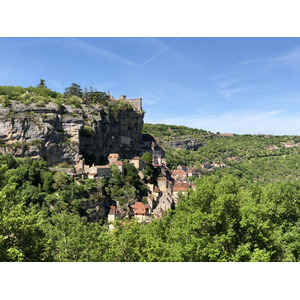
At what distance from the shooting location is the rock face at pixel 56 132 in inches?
1708

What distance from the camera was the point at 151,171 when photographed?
5916 cm

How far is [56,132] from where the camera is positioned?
46938 millimetres

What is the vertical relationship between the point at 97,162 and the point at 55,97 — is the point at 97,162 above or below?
below

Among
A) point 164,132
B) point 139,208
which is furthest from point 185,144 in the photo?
point 139,208

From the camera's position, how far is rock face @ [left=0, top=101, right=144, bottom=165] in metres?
43.4

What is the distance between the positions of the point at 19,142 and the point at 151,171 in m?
30.3

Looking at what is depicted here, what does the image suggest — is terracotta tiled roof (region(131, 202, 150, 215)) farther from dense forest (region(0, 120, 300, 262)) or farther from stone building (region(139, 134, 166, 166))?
stone building (region(139, 134, 166, 166))

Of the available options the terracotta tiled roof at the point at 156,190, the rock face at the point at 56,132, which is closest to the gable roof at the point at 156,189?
the terracotta tiled roof at the point at 156,190

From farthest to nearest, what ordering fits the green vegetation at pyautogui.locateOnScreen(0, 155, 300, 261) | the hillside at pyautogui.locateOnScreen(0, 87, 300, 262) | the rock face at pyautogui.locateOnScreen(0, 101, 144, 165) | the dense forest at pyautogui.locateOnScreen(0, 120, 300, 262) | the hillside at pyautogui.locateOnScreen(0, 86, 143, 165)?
the hillside at pyautogui.locateOnScreen(0, 86, 143, 165) → the rock face at pyautogui.locateOnScreen(0, 101, 144, 165) → the hillside at pyautogui.locateOnScreen(0, 87, 300, 262) → the dense forest at pyautogui.locateOnScreen(0, 120, 300, 262) → the green vegetation at pyautogui.locateOnScreen(0, 155, 300, 261)

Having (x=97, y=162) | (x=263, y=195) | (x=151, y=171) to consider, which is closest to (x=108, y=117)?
(x=97, y=162)

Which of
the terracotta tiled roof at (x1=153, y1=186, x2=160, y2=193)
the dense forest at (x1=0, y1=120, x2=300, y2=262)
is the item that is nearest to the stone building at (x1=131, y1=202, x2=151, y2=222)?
the terracotta tiled roof at (x1=153, y1=186, x2=160, y2=193)

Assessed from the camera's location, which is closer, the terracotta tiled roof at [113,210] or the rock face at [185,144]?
the terracotta tiled roof at [113,210]

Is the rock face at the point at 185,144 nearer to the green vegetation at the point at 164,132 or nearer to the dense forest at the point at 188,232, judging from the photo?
the green vegetation at the point at 164,132

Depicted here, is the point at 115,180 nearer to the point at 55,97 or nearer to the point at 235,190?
the point at 55,97
